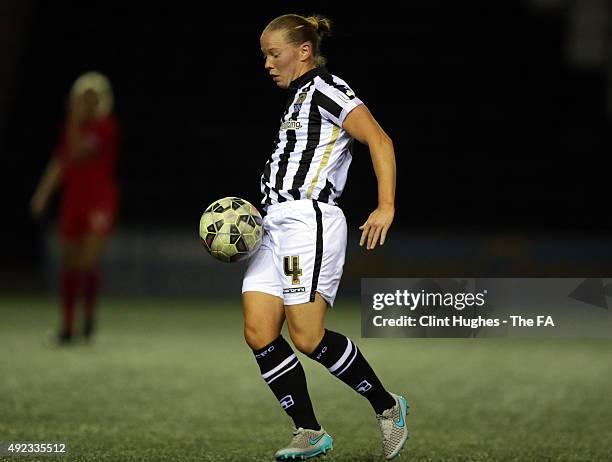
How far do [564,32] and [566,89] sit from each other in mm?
1366

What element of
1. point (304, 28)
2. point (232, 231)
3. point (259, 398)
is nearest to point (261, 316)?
point (232, 231)

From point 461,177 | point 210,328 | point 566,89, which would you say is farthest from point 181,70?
point 210,328

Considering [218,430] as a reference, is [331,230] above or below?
above

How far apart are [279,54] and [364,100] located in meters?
11.0

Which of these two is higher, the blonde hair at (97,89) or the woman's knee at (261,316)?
the blonde hair at (97,89)

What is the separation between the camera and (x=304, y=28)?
378 cm

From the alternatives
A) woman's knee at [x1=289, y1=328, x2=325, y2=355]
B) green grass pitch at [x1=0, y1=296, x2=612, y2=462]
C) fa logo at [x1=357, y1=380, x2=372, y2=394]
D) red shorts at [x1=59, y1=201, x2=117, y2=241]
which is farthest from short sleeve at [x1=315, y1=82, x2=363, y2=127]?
red shorts at [x1=59, y1=201, x2=117, y2=241]

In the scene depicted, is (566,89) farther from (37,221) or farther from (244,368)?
(244,368)

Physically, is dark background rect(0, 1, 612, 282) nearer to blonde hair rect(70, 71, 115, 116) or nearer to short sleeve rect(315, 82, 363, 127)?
blonde hair rect(70, 71, 115, 116)

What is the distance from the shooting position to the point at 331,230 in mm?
3697

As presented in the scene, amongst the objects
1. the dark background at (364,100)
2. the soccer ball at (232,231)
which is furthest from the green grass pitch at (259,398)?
the dark background at (364,100)

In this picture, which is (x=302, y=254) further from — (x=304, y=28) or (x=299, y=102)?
(x=304, y=28)

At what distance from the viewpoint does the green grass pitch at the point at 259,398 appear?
4.17 meters

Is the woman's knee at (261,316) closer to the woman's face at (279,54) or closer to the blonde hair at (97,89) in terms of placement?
the woman's face at (279,54)
